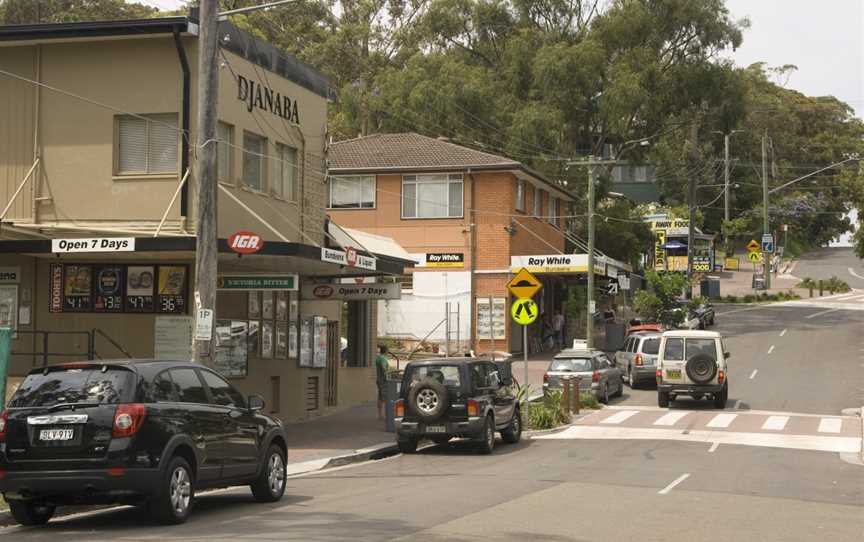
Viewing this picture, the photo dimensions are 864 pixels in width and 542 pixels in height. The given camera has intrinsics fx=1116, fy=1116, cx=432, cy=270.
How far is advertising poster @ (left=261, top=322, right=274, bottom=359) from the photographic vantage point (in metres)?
24.3

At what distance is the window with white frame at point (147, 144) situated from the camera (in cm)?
2130

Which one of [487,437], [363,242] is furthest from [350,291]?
[487,437]

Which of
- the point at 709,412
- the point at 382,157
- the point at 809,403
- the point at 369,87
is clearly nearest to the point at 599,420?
the point at 709,412

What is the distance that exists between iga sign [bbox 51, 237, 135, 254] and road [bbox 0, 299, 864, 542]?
5357 millimetres

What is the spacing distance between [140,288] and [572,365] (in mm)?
14565

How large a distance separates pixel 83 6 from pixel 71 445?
5425cm

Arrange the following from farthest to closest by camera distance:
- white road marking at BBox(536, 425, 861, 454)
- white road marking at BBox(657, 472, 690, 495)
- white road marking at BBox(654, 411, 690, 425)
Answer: white road marking at BBox(654, 411, 690, 425), white road marking at BBox(536, 425, 861, 454), white road marking at BBox(657, 472, 690, 495)

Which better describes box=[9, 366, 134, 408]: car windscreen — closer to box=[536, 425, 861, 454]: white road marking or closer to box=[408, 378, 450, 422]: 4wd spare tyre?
box=[408, 378, 450, 422]: 4wd spare tyre

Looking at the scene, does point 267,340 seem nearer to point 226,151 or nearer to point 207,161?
point 226,151

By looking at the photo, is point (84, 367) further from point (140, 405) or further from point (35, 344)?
point (35, 344)

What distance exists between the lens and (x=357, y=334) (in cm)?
3164

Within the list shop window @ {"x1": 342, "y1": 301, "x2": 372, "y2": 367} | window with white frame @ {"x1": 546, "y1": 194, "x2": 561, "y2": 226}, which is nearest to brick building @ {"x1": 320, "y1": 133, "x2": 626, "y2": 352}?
window with white frame @ {"x1": 546, "y1": 194, "x2": 561, "y2": 226}

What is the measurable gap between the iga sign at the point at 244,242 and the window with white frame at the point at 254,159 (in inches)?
167

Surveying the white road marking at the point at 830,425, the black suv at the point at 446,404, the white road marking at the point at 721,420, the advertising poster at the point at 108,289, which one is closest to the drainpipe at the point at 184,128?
the advertising poster at the point at 108,289
